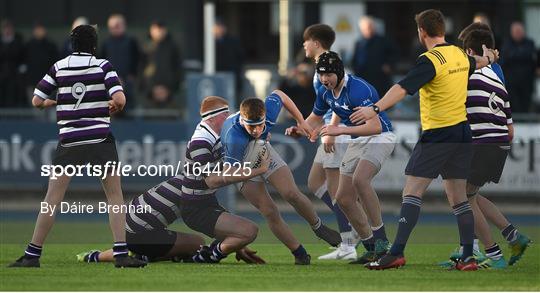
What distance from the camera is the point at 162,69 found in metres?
22.5

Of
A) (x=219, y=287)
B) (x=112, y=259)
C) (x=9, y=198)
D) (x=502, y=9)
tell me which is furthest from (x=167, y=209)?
(x=502, y=9)

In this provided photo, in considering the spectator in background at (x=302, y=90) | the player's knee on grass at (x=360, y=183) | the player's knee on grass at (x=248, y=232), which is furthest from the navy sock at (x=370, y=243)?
the spectator in background at (x=302, y=90)

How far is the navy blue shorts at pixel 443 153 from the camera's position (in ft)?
39.4

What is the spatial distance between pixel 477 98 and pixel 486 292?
247 centimetres

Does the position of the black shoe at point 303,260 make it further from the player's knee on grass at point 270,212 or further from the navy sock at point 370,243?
the navy sock at point 370,243

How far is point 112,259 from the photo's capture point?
12.8 meters

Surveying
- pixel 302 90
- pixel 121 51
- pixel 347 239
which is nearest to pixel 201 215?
pixel 347 239

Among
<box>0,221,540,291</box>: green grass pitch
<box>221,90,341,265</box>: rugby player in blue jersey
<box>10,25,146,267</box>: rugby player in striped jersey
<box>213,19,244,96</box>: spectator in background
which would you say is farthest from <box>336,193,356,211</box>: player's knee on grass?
<box>213,19,244,96</box>: spectator in background

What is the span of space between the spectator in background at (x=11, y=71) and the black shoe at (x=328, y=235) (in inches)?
412

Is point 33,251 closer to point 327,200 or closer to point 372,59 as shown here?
point 327,200

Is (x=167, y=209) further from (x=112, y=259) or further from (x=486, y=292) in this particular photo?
(x=486, y=292)

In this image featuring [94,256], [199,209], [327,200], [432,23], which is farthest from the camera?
[327,200]

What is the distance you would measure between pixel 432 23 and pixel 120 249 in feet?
10.3

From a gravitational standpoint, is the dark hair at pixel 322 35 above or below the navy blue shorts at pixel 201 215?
above
